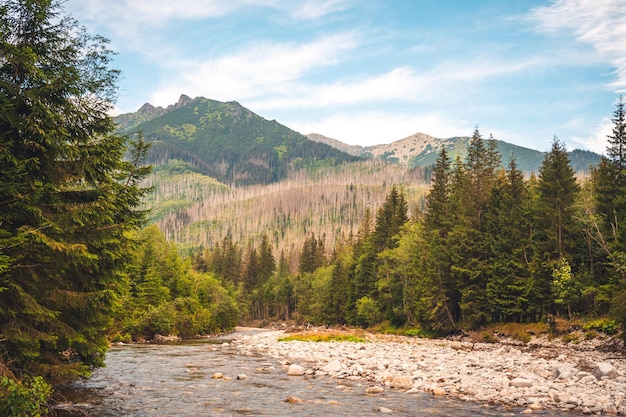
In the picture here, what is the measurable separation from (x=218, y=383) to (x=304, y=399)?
18.7ft

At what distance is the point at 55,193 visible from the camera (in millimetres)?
13375

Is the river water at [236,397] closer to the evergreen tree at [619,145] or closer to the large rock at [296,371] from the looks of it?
the large rock at [296,371]

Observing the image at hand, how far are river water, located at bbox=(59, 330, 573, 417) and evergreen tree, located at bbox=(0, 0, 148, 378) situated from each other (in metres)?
2.54

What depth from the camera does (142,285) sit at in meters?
57.9

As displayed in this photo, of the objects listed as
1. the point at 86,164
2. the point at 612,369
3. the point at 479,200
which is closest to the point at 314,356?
the point at 612,369

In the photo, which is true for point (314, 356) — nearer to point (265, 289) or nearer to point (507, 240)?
point (507, 240)

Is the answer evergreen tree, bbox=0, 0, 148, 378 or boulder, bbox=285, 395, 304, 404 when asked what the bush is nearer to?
boulder, bbox=285, 395, 304, 404

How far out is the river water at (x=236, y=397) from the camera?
15266mm

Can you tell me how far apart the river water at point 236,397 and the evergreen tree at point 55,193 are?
2.54 meters

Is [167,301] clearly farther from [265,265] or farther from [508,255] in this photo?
[265,265]

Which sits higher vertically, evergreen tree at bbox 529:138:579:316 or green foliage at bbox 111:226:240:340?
evergreen tree at bbox 529:138:579:316

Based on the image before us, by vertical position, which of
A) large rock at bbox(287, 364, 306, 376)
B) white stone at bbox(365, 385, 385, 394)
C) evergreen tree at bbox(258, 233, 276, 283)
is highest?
white stone at bbox(365, 385, 385, 394)

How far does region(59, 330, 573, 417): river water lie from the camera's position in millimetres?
15266

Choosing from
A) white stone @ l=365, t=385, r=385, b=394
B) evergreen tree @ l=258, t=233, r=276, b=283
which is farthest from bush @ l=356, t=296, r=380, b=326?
evergreen tree @ l=258, t=233, r=276, b=283
